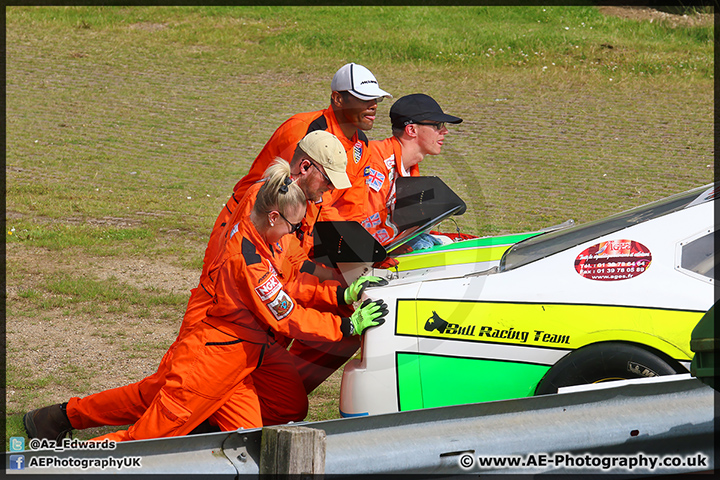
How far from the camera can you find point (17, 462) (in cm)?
229

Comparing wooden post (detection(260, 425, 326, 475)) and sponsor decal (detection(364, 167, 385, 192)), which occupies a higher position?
sponsor decal (detection(364, 167, 385, 192))

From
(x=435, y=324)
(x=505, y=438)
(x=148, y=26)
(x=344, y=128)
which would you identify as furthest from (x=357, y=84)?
(x=148, y=26)

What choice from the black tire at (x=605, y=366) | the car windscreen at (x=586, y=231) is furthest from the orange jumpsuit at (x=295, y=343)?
the black tire at (x=605, y=366)

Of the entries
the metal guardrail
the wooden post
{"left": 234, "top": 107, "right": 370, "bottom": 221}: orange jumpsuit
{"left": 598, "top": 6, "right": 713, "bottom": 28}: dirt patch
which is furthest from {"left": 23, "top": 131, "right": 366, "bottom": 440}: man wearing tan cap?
{"left": 598, "top": 6, "right": 713, "bottom": 28}: dirt patch

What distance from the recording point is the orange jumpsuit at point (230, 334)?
11.6 ft

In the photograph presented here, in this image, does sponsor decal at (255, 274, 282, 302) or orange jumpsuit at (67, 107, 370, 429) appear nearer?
sponsor decal at (255, 274, 282, 302)

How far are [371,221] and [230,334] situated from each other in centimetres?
164

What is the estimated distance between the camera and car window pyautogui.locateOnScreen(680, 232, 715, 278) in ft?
10.7

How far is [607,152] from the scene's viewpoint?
37.7ft

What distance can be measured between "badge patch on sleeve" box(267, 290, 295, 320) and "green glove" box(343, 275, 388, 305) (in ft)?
1.61

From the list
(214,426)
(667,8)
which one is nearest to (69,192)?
(214,426)

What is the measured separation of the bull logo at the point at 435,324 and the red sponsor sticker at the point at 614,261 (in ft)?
2.31

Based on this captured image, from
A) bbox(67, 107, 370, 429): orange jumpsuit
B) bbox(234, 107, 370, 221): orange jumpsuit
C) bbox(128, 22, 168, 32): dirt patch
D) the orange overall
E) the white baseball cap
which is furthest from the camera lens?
bbox(128, 22, 168, 32): dirt patch

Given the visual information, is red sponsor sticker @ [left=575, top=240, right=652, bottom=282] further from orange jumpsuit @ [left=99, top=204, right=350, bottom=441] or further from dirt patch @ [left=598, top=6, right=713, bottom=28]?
dirt patch @ [left=598, top=6, right=713, bottom=28]
